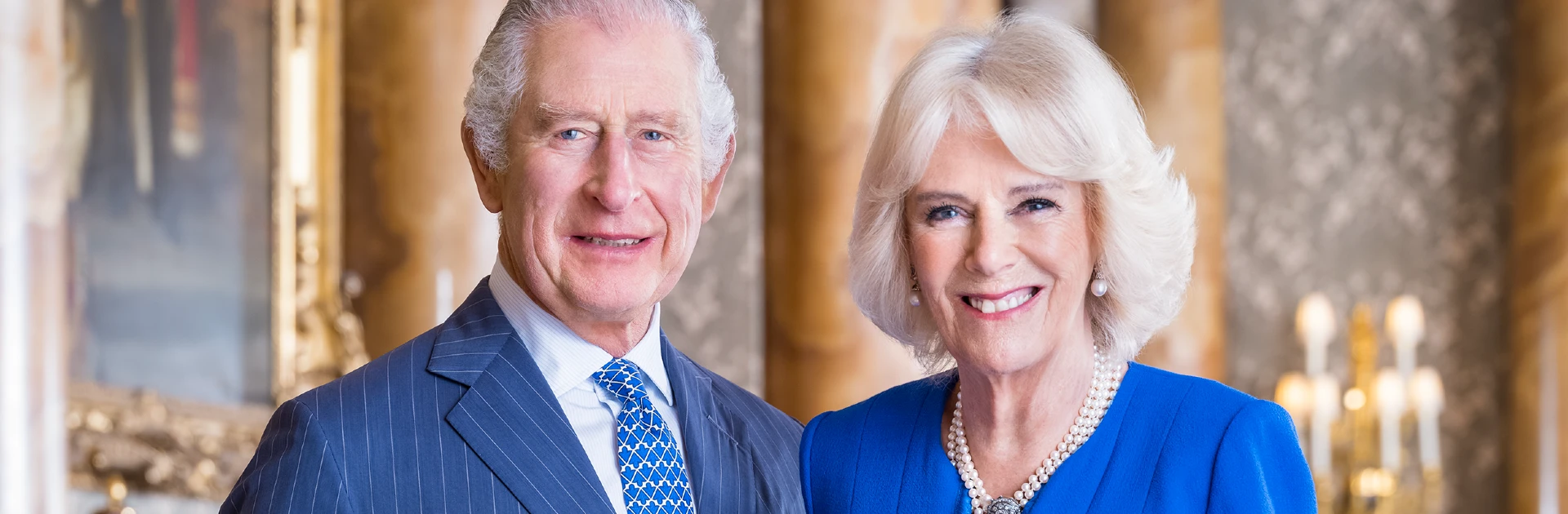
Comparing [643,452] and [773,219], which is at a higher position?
[773,219]

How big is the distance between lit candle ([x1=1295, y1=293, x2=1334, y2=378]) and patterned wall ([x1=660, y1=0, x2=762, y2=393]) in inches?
89.4

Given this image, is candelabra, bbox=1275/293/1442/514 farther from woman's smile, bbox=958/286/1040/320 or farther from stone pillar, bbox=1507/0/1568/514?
woman's smile, bbox=958/286/1040/320

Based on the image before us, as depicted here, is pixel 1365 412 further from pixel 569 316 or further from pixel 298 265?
pixel 569 316

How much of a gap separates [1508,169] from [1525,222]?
0.33 meters

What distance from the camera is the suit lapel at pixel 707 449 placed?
6.94 feet

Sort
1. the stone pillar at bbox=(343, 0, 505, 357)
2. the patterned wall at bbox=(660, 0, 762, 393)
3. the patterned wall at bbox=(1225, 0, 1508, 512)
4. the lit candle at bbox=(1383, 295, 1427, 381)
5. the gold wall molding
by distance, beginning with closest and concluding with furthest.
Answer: the gold wall molding, the stone pillar at bbox=(343, 0, 505, 357), the patterned wall at bbox=(660, 0, 762, 393), the lit candle at bbox=(1383, 295, 1427, 381), the patterned wall at bbox=(1225, 0, 1508, 512)

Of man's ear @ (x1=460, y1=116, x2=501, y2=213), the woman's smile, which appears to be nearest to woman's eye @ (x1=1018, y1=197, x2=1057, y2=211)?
the woman's smile

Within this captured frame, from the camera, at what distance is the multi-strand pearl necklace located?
6.50 ft

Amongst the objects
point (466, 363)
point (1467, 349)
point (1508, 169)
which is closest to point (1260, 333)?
point (1467, 349)

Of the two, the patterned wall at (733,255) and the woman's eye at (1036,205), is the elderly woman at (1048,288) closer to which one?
the woman's eye at (1036,205)

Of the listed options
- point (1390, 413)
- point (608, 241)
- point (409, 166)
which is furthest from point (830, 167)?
point (608, 241)

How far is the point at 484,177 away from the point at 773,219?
3.13 meters

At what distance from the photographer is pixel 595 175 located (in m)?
2.04

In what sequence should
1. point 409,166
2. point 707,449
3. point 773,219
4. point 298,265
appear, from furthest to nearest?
1. point 773,219
2. point 409,166
3. point 298,265
4. point 707,449
